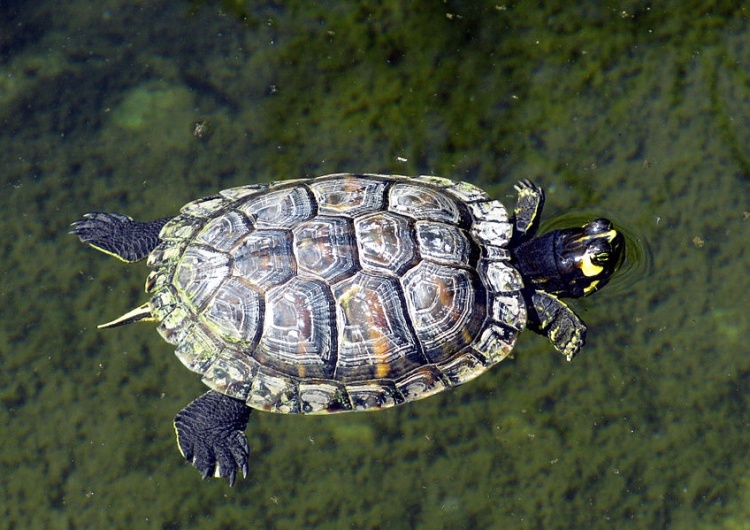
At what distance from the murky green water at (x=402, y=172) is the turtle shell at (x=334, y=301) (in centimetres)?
78

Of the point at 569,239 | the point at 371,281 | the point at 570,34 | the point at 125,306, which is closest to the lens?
the point at 371,281

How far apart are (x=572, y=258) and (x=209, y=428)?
2.87 meters

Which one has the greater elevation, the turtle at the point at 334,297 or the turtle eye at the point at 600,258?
the turtle eye at the point at 600,258

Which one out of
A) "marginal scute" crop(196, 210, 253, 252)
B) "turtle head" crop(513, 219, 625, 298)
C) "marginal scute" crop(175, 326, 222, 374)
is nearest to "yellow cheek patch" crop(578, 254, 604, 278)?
"turtle head" crop(513, 219, 625, 298)

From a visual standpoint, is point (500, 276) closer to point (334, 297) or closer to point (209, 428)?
point (334, 297)

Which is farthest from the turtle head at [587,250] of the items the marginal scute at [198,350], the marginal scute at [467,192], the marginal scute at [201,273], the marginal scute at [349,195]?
the marginal scute at [198,350]

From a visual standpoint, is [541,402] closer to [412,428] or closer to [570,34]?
[412,428]

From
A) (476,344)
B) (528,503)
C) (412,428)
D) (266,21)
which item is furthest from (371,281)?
(266,21)

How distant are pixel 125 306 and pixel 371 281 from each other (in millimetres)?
2198

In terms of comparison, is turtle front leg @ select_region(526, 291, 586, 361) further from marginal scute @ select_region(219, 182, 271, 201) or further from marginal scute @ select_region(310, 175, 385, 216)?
marginal scute @ select_region(219, 182, 271, 201)

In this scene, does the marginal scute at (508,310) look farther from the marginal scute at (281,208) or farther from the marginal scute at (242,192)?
the marginal scute at (242,192)

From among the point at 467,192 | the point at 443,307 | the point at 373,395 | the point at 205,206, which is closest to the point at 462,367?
the point at 443,307

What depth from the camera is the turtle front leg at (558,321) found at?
16.0ft

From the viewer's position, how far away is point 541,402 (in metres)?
5.07
